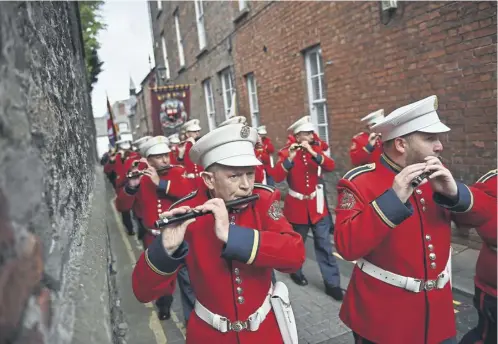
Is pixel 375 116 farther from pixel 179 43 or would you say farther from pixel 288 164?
pixel 179 43

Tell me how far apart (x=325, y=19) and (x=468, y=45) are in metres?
3.15

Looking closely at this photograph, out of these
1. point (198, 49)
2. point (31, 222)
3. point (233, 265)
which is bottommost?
point (233, 265)

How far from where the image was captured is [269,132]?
1062 cm

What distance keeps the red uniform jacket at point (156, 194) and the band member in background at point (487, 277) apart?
117 inches

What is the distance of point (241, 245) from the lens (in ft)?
6.42

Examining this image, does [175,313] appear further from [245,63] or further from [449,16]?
[245,63]

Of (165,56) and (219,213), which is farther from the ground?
(165,56)

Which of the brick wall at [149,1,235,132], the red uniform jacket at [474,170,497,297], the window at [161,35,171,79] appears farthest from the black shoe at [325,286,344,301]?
the window at [161,35,171,79]

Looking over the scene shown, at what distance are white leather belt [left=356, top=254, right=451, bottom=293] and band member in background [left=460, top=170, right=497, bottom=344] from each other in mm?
284

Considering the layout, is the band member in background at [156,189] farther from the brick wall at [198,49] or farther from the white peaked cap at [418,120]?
the brick wall at [198,49]

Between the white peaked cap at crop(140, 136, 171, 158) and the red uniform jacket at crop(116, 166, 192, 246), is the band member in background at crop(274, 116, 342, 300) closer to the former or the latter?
the red uniform jacket at crop(116, 166, 192, 246)

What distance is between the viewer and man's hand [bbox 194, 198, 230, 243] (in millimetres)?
1877

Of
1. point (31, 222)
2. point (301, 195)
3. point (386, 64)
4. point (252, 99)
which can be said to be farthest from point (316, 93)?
point (31, 222)

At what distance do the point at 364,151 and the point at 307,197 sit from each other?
156 centimetres
